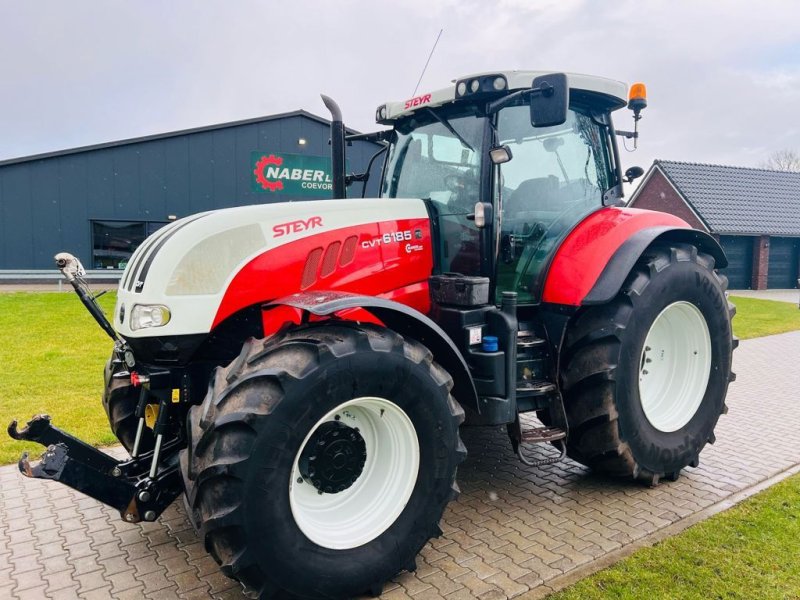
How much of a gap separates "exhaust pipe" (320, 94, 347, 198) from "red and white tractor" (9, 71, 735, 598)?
0.02 meters

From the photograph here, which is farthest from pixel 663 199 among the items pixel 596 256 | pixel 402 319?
pixel 402 319

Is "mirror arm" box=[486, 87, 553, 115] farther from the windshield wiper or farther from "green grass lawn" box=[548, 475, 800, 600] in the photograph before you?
"green grass lawn" box=[548, 475, 800, 600]

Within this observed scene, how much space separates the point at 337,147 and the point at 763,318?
14.0 metres

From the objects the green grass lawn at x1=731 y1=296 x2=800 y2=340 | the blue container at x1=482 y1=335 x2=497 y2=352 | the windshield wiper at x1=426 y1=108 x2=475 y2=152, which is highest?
the windshield wiper at x1=426 y1=108 x2=475 y2=152

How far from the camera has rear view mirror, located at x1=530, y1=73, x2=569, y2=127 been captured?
10.4 ft

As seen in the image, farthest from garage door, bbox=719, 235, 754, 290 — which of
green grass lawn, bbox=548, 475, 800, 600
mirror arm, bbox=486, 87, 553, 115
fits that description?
mirror arm, bbox=486, 87, 553, 115

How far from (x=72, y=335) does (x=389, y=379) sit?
920 centimetres

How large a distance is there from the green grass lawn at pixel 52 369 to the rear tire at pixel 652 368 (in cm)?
387

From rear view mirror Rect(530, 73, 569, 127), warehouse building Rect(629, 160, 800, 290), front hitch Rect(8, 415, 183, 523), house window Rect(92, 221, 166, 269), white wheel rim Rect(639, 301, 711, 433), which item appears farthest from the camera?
warehouse building Rect(629, 160, 800, 290)

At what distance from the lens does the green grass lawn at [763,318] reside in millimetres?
12683

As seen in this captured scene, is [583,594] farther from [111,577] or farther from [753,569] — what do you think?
[111,577]

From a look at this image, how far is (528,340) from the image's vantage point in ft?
12.6

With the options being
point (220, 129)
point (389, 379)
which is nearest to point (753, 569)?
point (389, 379)

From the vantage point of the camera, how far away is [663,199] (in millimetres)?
25438
